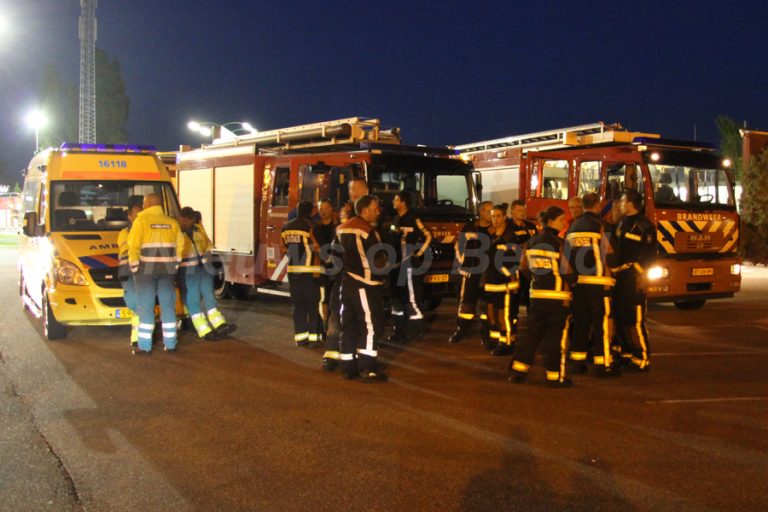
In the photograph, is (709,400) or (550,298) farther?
(550,298)

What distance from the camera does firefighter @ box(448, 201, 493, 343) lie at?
9.00m

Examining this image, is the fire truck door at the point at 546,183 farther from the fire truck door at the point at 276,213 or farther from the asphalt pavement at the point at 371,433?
the fire truck door at the point at 276,213

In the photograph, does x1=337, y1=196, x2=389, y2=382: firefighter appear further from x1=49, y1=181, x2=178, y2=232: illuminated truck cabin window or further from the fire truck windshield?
the fire truck windshield

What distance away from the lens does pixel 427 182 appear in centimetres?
1098

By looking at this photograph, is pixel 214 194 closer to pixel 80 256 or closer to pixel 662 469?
pixel 80 256

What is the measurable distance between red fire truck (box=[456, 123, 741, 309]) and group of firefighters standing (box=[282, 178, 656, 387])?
2904mm

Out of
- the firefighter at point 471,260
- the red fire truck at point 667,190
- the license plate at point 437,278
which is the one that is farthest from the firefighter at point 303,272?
the red fire truck at point 667,190

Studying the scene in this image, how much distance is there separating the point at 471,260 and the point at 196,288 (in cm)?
328

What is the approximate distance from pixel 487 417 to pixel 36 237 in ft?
21.6

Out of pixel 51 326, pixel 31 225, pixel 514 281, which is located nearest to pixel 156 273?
pixel 51 326

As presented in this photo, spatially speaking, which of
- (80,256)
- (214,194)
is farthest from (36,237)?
(214,194)

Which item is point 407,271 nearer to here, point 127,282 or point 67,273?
point 127,282

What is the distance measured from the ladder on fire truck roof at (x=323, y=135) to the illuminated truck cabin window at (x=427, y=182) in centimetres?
109

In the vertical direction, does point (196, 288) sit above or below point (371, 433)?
above
